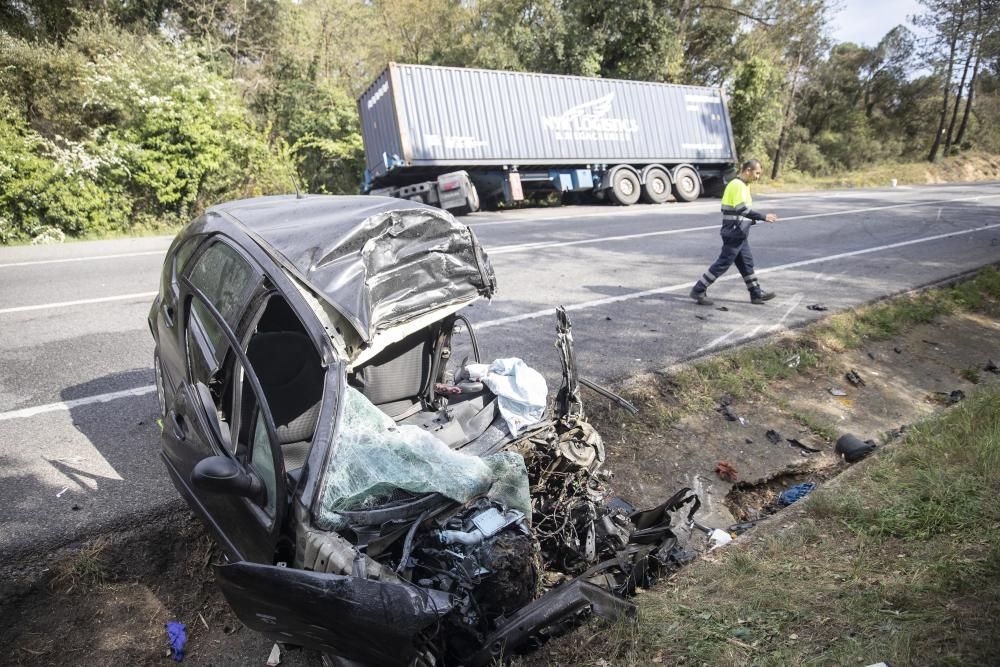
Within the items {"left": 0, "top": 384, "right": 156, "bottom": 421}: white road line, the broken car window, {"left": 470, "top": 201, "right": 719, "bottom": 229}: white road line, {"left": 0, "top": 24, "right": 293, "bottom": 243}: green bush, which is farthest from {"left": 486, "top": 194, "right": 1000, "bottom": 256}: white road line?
{"left": 0, "top": 24, "right": 293, "bottom": 243}: green bush

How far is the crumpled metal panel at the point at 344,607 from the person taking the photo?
6.18 feet

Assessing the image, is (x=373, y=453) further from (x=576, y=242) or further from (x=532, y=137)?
(x=532, y=137)

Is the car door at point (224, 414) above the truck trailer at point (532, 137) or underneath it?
underneath

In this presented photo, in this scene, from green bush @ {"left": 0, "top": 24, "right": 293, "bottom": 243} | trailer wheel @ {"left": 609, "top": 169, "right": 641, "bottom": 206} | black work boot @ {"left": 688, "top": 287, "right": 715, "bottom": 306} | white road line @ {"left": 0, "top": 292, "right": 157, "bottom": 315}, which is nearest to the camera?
white road line @ {"left": 0, "top": 292, "right": 157, "bottom": 315}

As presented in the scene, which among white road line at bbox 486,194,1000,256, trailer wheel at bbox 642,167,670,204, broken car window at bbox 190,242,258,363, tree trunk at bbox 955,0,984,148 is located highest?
tree trunk at bbox 955,0,984,148

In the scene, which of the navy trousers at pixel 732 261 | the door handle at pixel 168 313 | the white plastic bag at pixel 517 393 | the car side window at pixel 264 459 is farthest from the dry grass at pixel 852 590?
the navy trousers at pixel 732 261

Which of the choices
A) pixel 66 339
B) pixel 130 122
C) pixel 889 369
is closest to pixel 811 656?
pixel 889 369

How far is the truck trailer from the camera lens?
15078 millimetres

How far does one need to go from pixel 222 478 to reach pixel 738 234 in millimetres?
6429

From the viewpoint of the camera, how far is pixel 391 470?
93.9 inches

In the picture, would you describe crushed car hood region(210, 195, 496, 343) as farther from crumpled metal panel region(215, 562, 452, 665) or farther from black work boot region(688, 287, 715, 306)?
black work boot region(688, 287, 715, 306)

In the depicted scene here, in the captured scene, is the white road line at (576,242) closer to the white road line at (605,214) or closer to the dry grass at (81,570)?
the white road line at (605,214)

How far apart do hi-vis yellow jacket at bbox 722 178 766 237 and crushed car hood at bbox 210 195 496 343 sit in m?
4.69

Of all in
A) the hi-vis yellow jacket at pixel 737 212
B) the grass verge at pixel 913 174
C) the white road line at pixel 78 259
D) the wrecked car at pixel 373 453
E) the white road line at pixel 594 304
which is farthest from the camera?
the grass verge at pixel 913 174
